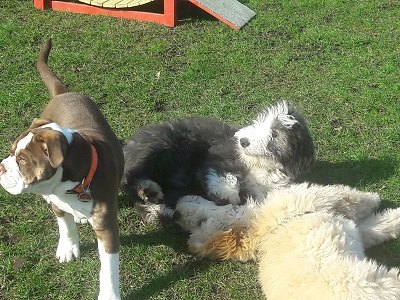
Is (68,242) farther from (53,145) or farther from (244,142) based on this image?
(244,142)

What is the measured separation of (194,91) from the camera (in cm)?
628

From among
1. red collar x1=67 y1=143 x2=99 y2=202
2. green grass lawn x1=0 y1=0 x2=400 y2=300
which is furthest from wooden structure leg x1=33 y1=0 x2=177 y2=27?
red collar x1=67 y1=143 x2=99 y2=202

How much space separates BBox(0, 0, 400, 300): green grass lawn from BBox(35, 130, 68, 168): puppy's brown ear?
1181 mm

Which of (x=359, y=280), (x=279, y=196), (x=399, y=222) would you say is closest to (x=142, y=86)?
(x=279, y=196)

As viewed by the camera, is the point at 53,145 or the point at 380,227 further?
the point at 380,227

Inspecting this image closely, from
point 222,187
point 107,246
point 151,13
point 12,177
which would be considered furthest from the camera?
point 151,13

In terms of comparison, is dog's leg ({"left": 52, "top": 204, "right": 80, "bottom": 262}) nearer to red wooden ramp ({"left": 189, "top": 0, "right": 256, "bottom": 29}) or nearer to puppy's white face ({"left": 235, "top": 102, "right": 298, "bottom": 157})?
puppy's white face ({"left": 235, "top": 102, "right": 298, "bottom": 157})

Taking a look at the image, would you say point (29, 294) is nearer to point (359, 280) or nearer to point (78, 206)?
point (78, 206)

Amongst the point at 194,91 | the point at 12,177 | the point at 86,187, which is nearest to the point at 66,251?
the point at 86,187

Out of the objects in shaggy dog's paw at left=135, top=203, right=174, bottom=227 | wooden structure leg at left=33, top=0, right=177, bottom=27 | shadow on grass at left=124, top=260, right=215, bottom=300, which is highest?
wooden structure leg at left=33, top=0, right=177, bottom=27

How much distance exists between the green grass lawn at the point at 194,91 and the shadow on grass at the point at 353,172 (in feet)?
0.05

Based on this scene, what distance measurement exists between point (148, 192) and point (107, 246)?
936 mm

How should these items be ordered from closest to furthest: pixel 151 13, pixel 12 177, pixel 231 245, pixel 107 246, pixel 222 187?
pixel 12 177 → pixel 107 246 → pixel 231 245 → pixel 222 187 → pixel 151 13

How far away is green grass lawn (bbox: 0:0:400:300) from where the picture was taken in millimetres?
4129
